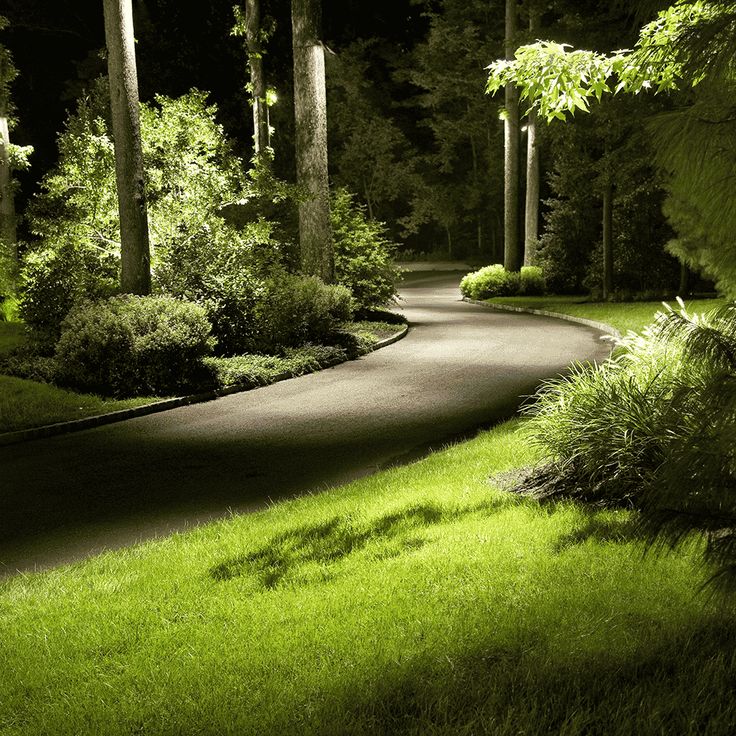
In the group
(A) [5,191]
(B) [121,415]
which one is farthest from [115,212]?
(A) [5,191]

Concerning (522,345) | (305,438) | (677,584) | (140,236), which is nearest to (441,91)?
(522,345)

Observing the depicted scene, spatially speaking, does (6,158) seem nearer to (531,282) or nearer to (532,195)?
(531,282)

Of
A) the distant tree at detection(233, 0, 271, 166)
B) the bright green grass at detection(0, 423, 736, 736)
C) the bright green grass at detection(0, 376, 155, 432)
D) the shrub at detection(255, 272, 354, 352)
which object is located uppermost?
the distant tree at detection(233, 0, 271, 166)

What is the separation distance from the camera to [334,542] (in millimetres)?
5973

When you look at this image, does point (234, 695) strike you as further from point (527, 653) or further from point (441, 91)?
point (441, 91)

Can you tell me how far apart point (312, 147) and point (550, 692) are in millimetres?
19033

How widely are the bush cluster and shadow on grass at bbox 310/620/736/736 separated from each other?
101 feet

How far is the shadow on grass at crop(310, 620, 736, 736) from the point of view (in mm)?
3387

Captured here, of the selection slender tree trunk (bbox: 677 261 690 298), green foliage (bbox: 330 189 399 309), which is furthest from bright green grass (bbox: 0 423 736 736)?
slender tree trunk (bbox: 677 261 690 298)

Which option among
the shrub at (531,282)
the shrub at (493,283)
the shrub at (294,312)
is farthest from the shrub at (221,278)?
the shrub at (531,282)

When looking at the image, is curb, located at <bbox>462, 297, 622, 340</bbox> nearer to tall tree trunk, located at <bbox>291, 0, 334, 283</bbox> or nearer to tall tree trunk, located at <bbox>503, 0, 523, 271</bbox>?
tall tree trunk, located at <bbox>503, 0, 523, 271</bbox>

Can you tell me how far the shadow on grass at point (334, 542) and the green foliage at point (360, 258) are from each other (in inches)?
669

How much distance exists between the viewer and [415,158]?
209 feet

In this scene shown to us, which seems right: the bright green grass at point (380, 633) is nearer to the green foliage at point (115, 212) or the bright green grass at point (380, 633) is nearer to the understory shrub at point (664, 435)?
the understory shrub at point (664, 435)
